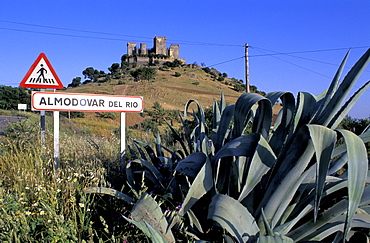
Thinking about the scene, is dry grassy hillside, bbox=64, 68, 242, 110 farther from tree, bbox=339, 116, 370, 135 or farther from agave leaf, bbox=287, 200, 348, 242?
agave leaf, bbox=287, 200, 348, 242

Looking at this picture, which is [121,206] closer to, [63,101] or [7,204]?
[7,204]

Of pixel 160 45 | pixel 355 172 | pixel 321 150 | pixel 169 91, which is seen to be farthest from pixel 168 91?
pixel 160 45

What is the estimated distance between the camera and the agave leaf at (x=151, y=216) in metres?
2.27

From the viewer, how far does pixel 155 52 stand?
125 meters

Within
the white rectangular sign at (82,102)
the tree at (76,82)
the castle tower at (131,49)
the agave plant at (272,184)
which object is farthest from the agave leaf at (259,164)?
the castle tower at (131,49)

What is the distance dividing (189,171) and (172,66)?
100 m

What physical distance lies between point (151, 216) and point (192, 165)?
0.48 meters

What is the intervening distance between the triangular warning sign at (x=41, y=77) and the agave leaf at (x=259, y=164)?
477cm

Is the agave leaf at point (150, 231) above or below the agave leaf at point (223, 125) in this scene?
below

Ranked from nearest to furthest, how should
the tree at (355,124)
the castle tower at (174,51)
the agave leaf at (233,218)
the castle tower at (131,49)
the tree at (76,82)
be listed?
the agave leaf at (233,218), the tree at (355,124), the tree at (76,82), the castle tower at (174,51), the castle tower at (131,49)

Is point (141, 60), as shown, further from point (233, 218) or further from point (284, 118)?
point (233, 218)

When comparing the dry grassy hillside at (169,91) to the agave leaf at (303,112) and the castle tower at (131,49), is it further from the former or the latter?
the castle tower at (131,49)

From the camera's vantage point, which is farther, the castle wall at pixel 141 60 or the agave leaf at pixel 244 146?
the castle wall at pixel 141 60

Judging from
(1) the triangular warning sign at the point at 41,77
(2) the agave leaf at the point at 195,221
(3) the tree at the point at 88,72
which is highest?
(3) the tree at the point at 88,72
